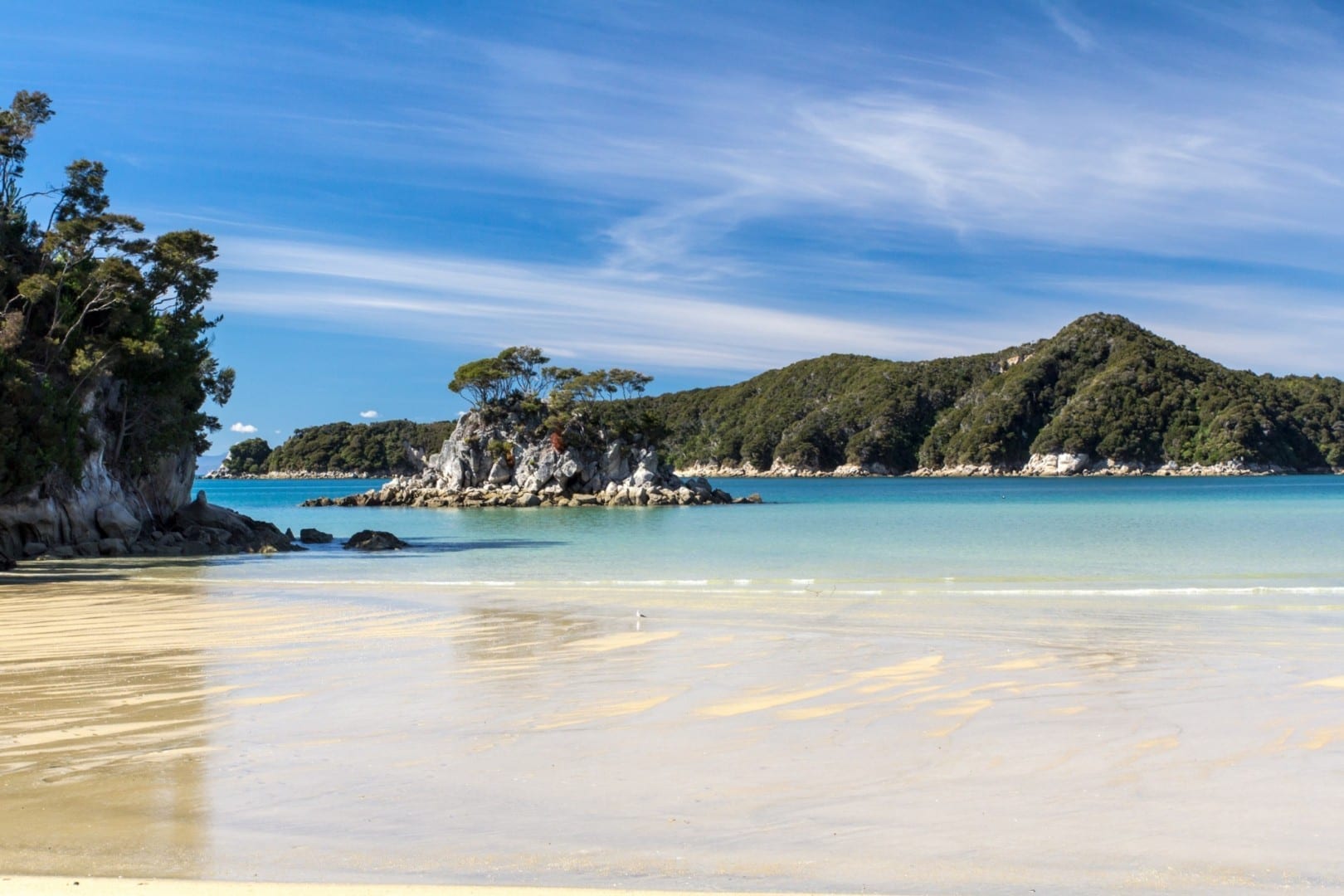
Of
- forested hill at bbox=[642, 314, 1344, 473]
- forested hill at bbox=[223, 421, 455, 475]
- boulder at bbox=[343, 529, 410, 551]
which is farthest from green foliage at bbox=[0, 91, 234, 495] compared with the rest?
forested hill at bbox=[223, 421, 455, 475]

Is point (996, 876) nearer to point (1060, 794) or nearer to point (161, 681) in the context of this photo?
point (1060, 794)

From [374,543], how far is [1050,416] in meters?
152

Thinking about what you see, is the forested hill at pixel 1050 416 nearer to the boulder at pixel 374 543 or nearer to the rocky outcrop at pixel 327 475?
the rocky outcrop at pixel 327 475

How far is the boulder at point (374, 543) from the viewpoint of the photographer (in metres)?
33.1

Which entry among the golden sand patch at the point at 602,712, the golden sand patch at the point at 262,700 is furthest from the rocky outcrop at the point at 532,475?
the golden sand patch at the point at 602,712

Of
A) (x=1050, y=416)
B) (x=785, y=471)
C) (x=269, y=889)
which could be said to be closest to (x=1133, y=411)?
(x=1050, y=416)

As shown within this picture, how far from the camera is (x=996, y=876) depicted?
4.48 metres

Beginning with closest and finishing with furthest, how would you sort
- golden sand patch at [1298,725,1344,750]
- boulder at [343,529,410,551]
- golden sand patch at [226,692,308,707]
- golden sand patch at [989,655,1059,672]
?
golden sand patch at [1298,725,1344,750]
golden sand patch at [226,692,308,707]
golden sand patch at [989,655,1059,672]
boulder at [343,529,410,551]

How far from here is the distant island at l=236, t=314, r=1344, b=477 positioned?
152 meters

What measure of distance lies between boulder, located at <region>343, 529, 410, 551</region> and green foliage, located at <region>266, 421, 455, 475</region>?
129497mm

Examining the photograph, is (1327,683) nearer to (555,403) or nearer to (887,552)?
(887,552)

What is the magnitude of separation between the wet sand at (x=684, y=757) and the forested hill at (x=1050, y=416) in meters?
124

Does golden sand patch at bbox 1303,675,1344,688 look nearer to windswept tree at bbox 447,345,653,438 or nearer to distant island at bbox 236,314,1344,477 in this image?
windswept tree at bbox 447,345,653,438

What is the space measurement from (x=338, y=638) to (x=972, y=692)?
7368 millimetres
